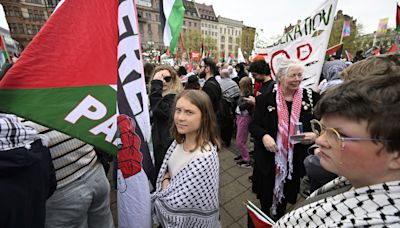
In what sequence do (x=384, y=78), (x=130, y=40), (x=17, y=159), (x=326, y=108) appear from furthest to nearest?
1. (x=130, y=40)
2. (x=17, y=159)
3. (x=326, y=108)
4. (x=384, y=78)

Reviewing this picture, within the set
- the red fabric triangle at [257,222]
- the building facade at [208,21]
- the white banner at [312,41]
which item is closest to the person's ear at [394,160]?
the red fabric triangle at [257,222]

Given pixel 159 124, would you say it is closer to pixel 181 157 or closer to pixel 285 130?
pixel 181 157

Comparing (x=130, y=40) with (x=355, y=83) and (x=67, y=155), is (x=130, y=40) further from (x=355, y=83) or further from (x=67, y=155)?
(x=355, y=83)

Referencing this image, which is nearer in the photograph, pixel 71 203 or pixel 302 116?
pixel 71 203

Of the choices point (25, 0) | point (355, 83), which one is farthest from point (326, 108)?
point (25, 0)

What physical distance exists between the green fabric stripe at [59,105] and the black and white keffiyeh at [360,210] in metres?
1.05

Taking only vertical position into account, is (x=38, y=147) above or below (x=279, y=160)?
above

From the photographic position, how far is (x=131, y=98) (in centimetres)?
118

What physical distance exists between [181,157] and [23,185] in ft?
3.17

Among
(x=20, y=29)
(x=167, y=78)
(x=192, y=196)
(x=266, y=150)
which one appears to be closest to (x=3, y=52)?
(x=167, y=78)

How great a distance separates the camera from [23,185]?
93 cm

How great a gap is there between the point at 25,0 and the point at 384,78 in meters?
50.6

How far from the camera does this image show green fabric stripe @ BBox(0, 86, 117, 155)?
31.9 inches

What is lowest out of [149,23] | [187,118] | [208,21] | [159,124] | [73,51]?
[159,124]
